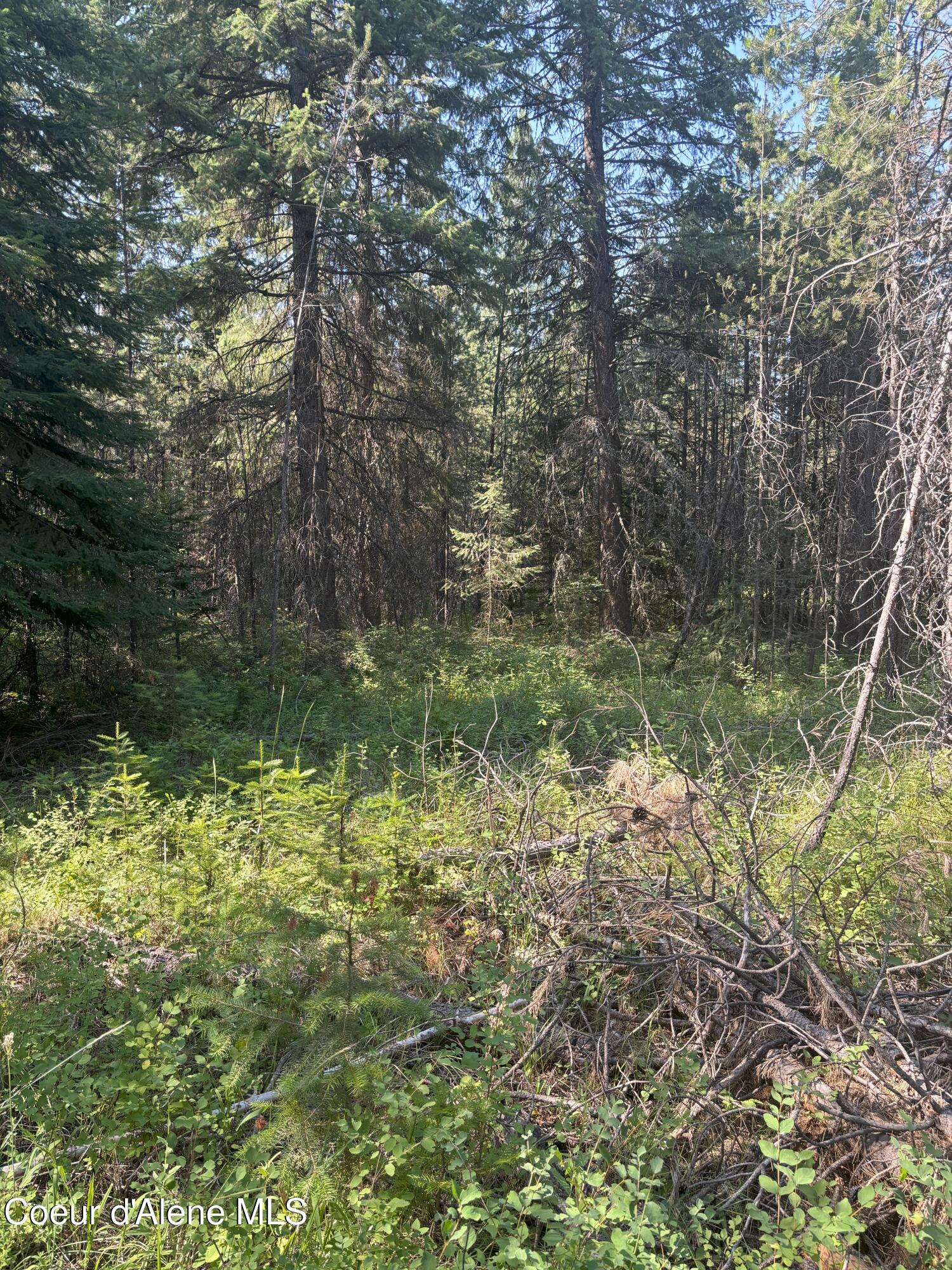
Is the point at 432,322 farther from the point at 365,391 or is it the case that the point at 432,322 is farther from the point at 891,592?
the point at 891,592

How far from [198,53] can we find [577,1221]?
40.8ft

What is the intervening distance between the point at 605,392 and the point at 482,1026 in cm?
1162

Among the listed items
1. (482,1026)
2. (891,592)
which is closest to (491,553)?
(891,592)

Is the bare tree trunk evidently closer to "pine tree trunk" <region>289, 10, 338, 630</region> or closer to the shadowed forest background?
the shadowed forest background

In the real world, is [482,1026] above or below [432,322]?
below

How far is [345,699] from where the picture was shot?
8.03m

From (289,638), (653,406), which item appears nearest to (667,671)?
(653,406)

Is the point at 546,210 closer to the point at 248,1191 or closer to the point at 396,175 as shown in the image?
the point at 396,175

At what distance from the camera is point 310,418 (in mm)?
10320

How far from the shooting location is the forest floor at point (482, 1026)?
197cm

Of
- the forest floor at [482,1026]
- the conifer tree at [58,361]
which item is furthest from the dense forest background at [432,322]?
the forest floor at [482,1026]

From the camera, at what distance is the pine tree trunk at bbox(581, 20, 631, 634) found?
40.6ft

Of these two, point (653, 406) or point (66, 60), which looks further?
point (653, 406)

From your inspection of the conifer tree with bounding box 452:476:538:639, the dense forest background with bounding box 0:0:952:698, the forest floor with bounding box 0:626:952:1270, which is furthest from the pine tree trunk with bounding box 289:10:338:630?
the forest floor with bounding box 0:626:952:1270
